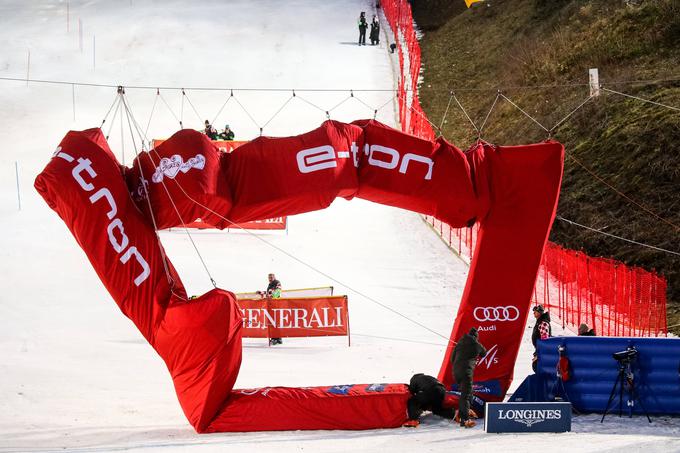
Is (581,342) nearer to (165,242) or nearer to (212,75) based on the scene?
(165,242)

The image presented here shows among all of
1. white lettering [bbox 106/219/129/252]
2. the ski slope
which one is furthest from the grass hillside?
white lettering [bbox 106/219/129/252]

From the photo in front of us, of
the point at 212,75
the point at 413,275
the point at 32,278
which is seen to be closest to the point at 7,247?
the point at 32,278

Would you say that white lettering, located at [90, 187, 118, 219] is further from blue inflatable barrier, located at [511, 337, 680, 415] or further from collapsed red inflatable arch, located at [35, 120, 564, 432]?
blue inflatable barrier, located at [511, 337, 680, 415]

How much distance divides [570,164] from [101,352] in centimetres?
1507

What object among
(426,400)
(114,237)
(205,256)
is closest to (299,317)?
(205,256)

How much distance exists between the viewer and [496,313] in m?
14.2

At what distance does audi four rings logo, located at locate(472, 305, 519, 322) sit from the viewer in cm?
1424

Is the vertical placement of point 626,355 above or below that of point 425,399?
above

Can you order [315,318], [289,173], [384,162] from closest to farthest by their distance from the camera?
[289,173], [384,162], [315,318]

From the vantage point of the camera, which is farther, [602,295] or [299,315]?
[602,295]

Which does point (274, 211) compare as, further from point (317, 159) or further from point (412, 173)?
point (412, 173)

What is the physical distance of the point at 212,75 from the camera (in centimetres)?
3969

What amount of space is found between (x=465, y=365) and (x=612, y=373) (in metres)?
1.80

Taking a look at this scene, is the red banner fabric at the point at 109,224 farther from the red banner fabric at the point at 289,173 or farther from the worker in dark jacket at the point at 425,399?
the worker in dark jacket at the point at 425,399
